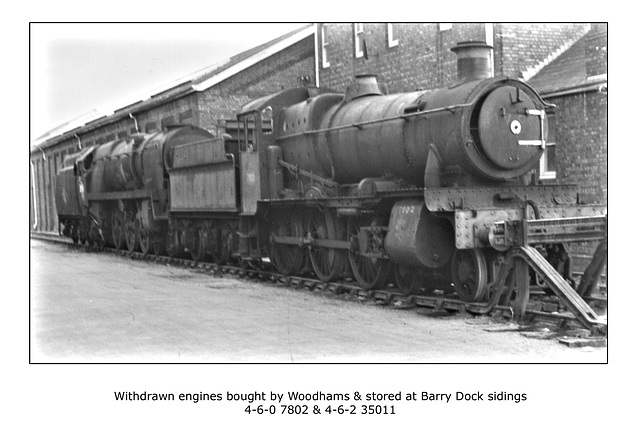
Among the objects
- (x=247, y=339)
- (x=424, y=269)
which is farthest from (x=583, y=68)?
(x=247, y=339)

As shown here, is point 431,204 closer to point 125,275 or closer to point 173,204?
point 125,275

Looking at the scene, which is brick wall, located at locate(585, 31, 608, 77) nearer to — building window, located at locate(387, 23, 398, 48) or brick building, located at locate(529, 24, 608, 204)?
brick building, located at locate(529, 24, 608, 204)

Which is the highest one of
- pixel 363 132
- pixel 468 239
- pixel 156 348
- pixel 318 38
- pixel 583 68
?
pixel 318 38

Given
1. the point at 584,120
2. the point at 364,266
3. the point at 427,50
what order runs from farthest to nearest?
the point at 427,50, the point at 584,120, the point at 364,266

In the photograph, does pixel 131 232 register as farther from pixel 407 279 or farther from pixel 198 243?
pixel 407 279

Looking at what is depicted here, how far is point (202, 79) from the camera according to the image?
84.2 ft

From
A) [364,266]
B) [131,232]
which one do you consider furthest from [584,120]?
[131,232]

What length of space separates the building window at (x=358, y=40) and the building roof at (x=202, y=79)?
227 cm

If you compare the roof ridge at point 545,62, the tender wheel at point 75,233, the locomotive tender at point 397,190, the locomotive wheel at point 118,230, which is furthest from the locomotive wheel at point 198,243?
the tender wheel at point 75,233

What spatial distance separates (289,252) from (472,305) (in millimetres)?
5253

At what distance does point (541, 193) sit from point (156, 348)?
5.57m

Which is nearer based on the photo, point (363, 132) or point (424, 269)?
point (424, 269)

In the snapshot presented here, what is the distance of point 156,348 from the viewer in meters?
9.03

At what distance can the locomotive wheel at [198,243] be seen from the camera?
1819 centimetres
